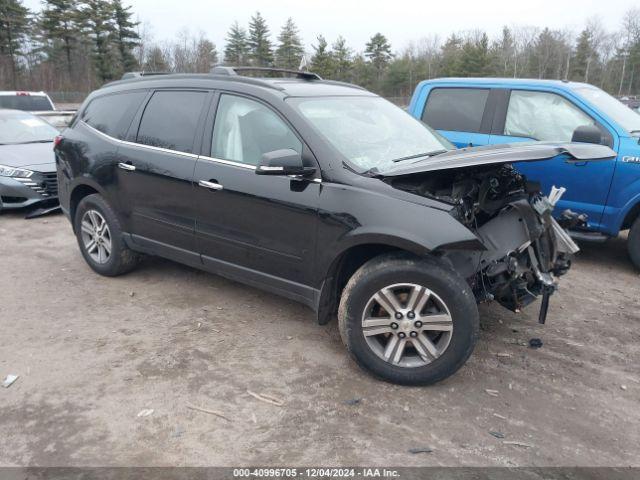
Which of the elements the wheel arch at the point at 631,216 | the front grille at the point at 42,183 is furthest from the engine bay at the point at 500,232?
the front grille at the point at 42,183

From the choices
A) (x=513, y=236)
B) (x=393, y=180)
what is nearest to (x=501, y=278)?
(x=513, y=236)

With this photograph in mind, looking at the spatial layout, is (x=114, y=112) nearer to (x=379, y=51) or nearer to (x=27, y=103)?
(x=27, y=103)

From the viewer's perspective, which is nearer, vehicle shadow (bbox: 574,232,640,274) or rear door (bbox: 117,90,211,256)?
rear door (bbox: 117,90,211,256)

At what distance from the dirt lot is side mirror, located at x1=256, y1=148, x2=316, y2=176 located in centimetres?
133

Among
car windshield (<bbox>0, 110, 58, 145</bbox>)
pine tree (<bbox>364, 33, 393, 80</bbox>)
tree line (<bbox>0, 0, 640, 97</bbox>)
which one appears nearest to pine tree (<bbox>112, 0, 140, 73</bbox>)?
tree line (<bbox>0, 0, 640, 97</bbox>)

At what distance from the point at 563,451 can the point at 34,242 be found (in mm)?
6230

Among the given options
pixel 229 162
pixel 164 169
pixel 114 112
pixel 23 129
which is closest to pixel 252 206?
pixel 229 162

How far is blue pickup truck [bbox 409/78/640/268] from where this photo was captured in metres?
5.31

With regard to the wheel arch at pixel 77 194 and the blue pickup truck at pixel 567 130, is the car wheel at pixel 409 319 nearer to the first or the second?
the blue pickup truck at pixel 567 130

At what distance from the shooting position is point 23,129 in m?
8.73

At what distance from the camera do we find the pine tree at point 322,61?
4828cm

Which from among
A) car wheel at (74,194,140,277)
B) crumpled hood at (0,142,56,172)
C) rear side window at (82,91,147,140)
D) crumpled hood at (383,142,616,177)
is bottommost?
car wheel at (74,194,140,277)

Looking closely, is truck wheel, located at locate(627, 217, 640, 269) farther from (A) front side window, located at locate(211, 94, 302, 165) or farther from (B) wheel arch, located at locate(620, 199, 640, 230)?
(A) front side window, located at locate(211, 94, 302, 165)

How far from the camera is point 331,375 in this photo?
3.47 meters
